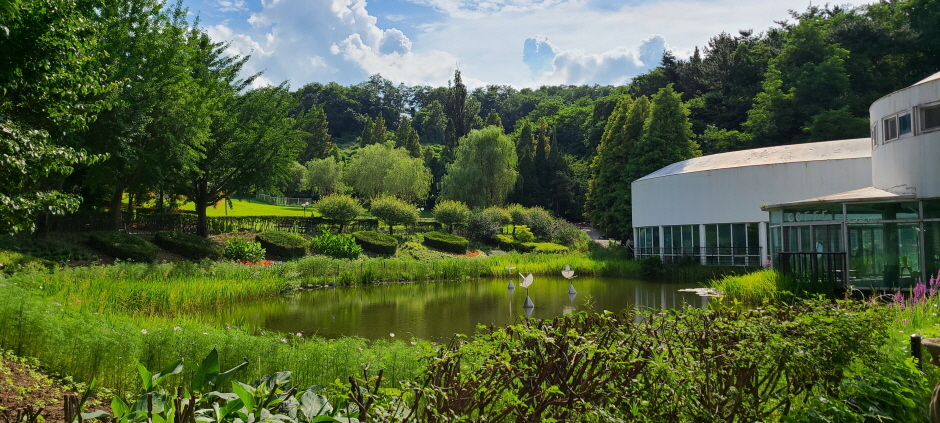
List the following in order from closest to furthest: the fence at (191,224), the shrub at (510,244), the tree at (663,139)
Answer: the fence at (191,224) < the tree at (663,139) < the shrub at (510,244)

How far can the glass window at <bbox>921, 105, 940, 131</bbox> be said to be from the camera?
13625mm

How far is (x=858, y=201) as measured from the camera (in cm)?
1395

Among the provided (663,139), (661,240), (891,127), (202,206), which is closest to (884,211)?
(891,127)

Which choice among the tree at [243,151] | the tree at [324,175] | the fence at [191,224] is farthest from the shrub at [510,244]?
the tree at [324,175]

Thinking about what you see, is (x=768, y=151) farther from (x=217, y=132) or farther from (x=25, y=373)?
(x=25, y=373)

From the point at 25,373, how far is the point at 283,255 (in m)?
20.4

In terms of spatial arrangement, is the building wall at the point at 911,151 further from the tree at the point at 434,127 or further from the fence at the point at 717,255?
the tree at the point at 434,127

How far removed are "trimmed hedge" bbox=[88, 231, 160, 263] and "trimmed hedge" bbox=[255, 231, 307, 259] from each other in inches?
215

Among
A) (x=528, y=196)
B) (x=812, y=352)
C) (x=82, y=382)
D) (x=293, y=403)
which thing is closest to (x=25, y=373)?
(x=82, y=382)

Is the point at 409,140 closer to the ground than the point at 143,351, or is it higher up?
higher up

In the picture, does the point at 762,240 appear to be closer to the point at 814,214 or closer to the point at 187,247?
the point at 814,214

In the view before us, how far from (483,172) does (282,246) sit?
2419 cm

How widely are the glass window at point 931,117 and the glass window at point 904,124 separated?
444mm

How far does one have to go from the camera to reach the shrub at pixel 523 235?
119 ft
